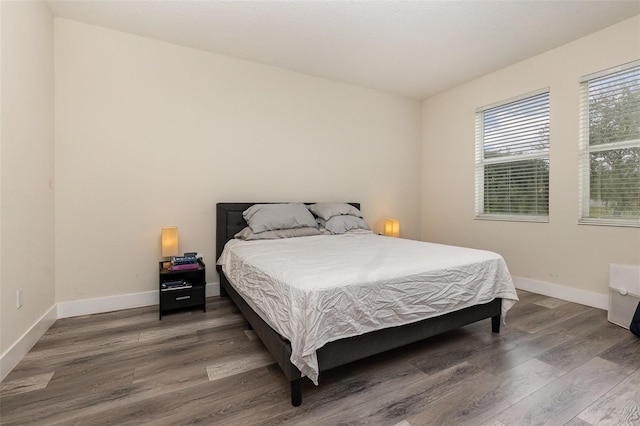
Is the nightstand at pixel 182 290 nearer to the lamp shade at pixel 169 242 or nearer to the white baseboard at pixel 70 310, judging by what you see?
the lamp shade at pixel 169 242

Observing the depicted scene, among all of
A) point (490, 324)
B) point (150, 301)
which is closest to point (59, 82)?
point (150, 301)

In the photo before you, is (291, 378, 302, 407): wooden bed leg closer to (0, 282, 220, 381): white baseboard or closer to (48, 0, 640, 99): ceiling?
(0, 282, 220, 381): white baseboard

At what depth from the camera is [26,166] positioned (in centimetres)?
205

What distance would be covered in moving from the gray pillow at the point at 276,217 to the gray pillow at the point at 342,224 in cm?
15

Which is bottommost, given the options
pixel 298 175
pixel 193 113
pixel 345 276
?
pixel 345 276

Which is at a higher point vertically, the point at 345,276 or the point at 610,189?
the point at 610,189

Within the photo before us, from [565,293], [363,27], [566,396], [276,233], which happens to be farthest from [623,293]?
[363,27]

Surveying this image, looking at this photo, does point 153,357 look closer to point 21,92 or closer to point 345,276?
point 345,276

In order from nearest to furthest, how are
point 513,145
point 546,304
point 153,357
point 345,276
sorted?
point 345,276, point 153,357, point 546,304, point 513,145

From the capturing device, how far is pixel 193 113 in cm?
312

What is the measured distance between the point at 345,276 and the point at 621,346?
6.97 ft

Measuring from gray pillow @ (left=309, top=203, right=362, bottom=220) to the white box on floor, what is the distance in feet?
7.90

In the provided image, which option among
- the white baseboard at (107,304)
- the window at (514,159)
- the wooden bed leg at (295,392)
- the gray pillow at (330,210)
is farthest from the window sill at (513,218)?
the white baseboard at (107,304)

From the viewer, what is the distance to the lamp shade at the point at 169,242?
110 inches
